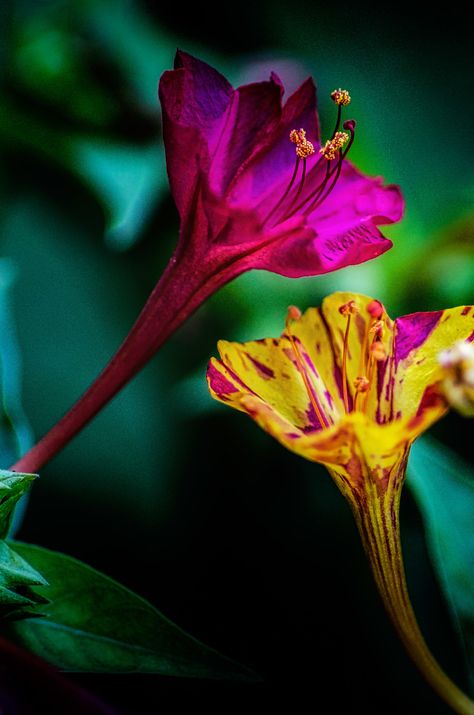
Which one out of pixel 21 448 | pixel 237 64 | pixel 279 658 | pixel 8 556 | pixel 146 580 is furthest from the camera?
pixel 237 64

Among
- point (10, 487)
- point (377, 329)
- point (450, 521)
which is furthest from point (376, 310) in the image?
point (10, 487)

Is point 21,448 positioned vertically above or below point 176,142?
below

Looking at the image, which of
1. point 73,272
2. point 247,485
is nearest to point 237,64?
point 73,272

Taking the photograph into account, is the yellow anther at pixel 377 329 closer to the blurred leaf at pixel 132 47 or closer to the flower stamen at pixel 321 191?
the flower stamen at pixel 321 191

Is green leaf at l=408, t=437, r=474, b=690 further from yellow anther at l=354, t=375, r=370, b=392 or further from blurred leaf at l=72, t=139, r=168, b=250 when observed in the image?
blurred leaf at l=72, t=139, r=168, b=250

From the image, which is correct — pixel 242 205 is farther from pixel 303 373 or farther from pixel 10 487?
pixel 10 487

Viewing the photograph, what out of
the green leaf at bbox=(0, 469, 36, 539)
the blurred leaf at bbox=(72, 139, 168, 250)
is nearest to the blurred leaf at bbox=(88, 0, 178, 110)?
the blurred leaf at bbox=(72, 139, 168, 250)

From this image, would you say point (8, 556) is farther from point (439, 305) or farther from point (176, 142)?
point (439, 305)
